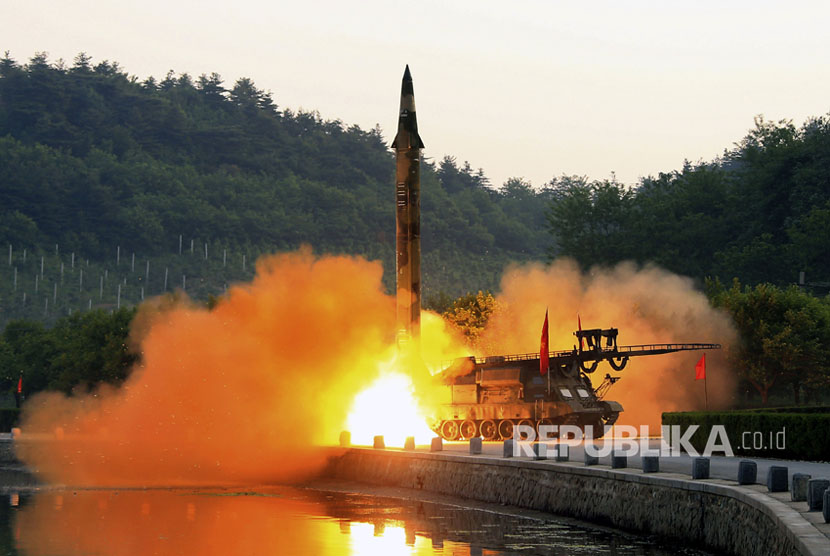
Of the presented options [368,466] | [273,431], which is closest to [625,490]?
[368,466]

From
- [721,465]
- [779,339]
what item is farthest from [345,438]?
[779,339]

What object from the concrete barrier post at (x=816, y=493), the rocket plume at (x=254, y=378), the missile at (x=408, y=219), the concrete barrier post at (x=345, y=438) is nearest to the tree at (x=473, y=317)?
the rocket plume at (x=254, y=378)

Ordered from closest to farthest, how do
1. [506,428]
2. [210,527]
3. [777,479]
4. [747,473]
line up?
1. [777,479]
2. [747,473]
3. [210,527]
4. [506,428]

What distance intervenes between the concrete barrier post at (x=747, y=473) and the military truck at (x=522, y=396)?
85.0 feet

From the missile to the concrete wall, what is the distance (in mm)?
11468

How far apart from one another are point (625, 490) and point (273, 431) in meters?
28.0

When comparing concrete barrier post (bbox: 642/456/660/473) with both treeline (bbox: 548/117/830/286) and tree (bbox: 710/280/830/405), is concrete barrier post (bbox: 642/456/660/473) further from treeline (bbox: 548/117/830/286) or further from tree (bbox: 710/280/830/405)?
treeline (bbox: 548/117/830/286)

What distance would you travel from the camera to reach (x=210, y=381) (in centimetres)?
6266

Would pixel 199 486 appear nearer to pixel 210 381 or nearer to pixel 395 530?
pixel 210 381

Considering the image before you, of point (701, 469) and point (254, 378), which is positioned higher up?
point (254, 378)

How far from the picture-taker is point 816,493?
79.4ft

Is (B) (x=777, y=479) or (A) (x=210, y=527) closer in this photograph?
(B) (x=777, y=479)

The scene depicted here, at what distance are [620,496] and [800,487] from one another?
8173 mm

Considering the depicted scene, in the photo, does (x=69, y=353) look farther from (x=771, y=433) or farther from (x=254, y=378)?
(x=771, y=433)
